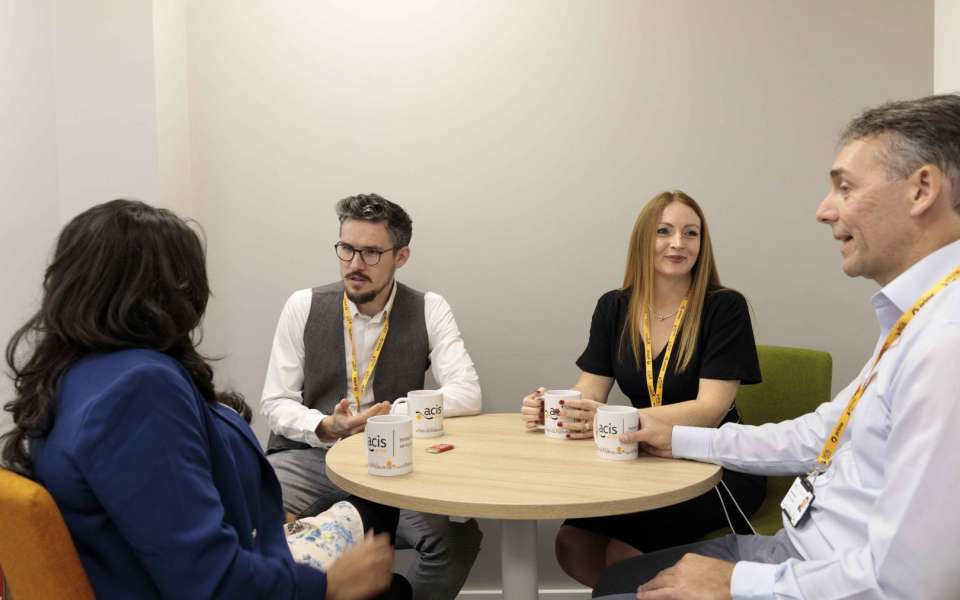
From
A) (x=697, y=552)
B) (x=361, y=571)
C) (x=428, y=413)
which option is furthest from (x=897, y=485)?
(x=428, y=413)

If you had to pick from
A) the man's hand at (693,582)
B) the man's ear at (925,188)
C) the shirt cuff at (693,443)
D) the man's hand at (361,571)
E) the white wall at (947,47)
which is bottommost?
the man's hand at (693,582)

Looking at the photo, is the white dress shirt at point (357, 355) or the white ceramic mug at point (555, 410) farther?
the white dress shirt at point (357, 355)

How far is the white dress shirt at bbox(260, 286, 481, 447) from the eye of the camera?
8.75 feet

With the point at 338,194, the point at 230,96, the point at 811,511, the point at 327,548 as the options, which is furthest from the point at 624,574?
the point at 230,96

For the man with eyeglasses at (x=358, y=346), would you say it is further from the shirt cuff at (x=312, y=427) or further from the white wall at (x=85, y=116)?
the white wall at (x=85, y=116)

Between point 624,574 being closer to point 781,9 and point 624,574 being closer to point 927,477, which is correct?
point 927,477

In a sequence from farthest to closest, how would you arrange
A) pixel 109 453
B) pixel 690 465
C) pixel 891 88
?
pixel 891 88
pixel 690 465
pixel 109 453

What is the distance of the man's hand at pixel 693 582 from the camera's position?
4.32 feet

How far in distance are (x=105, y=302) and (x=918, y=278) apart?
1.42m

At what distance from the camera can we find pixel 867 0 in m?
2.94

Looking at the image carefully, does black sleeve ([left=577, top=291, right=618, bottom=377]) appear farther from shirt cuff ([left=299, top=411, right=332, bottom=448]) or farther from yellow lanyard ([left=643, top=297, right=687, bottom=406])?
shirt cuff ([left=299, top=411, right=332, bottom=448])

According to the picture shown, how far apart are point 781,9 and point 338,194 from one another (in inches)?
78.0

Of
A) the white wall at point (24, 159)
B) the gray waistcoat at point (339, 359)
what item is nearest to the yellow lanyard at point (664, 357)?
the gray waistcoat at point (339, 359)

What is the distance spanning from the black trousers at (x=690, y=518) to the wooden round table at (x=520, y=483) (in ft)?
1.45
